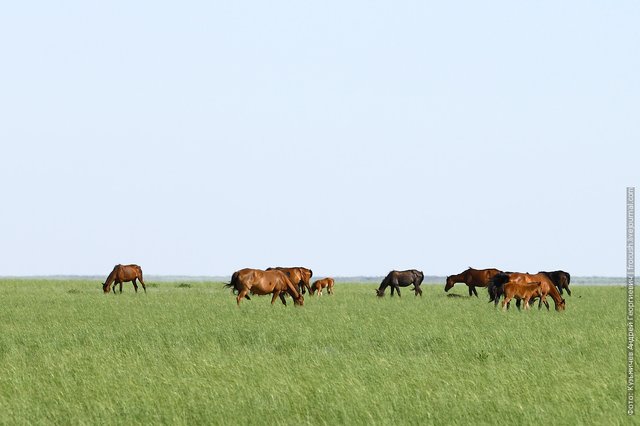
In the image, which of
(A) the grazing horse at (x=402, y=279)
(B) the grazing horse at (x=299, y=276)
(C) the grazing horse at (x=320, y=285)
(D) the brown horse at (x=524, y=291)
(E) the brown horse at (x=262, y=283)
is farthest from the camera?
(C) the grazing horse at (x=320, y=285)

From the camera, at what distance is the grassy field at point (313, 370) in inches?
400

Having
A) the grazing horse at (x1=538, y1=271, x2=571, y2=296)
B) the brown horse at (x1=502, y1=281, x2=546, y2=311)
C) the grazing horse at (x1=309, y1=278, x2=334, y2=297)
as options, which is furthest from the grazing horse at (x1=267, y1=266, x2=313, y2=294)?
the brown horse at (x1=502, y1=281, x2=546, y2=311)

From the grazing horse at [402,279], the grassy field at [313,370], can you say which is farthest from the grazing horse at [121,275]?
the grassy field at [313,370]

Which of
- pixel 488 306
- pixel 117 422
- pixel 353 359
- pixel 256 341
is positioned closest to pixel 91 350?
pixel 256 341

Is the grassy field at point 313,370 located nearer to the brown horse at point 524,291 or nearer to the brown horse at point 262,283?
the brown horse at point 524,291

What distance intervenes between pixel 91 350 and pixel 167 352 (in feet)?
5.71

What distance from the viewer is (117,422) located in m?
9.77

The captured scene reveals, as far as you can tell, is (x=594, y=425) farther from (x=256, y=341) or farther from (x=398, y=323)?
(x=398, y=323)

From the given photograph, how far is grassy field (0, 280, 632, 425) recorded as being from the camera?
33.3 feet

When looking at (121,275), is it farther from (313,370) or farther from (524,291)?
(313,370)

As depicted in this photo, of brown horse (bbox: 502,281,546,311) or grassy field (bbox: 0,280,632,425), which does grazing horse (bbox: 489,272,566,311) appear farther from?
grassy field (bbox: 0,280,632,425)

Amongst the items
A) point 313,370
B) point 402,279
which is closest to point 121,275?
point 402,279

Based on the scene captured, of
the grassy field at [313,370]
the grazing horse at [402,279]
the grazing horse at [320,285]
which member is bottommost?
the grassy field at [313,370]

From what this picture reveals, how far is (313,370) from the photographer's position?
1343cm
